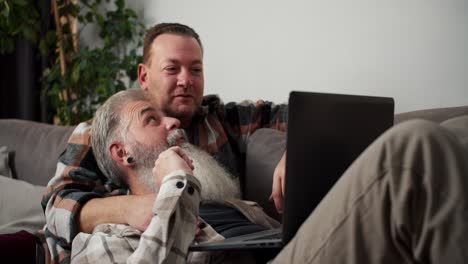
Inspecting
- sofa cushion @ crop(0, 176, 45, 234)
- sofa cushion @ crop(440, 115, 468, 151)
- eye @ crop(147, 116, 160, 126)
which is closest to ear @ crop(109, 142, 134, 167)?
eye @ crop(147, 116, 160, 126)

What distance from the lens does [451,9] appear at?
1.71 m

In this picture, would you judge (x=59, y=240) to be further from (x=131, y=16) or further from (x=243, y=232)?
(x=131, y=16)

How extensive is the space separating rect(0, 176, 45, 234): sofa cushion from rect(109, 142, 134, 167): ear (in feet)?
1.75

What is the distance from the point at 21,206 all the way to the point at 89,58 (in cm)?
120

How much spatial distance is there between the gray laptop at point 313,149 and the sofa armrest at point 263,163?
0.48m

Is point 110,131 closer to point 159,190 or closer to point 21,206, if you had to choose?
point 159,190

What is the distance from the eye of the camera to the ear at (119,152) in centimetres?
159

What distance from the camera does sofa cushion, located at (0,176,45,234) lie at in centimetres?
191

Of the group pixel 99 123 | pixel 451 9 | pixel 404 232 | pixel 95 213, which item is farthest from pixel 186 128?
pixel 404 232

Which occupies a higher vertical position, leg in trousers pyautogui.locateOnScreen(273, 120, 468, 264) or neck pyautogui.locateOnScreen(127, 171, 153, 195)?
leg in trousers pyautogui.locateOnScreen(273, 120, 468, 264)

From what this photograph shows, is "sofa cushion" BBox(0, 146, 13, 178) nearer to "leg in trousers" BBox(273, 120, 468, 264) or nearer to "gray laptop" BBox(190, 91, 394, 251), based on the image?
"gray laptop" BBox(190, 91, 394, 251)

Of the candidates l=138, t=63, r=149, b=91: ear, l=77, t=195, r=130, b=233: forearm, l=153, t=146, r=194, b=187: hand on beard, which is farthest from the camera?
l=138, t=63, r=149, b=91: ear

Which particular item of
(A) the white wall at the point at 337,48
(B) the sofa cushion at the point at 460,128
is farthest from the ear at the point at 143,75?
(B) the sofa cushion at the point at 460,128

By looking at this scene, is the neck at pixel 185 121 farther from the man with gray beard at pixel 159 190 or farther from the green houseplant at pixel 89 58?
the green houseplant at pixel 89 58
